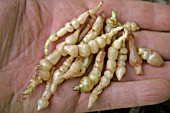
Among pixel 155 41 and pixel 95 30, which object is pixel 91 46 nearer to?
pixel 95 30

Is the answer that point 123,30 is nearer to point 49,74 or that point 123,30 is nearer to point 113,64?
point 113,64

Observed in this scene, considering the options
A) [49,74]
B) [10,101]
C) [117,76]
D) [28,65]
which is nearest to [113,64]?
[117,76]

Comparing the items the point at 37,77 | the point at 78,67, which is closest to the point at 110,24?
the point at 78,67

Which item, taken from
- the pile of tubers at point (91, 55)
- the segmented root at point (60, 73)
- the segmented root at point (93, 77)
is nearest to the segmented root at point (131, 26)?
the pile of tubers at point (91, 55)

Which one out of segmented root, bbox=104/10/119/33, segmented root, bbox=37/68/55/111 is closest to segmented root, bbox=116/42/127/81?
segmented root, bbox=104/10/119/33

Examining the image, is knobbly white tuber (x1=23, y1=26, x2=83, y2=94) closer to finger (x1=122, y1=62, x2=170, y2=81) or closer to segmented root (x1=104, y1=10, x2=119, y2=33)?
segmented root (x1=104, y1=10, x2=119, y2=33)

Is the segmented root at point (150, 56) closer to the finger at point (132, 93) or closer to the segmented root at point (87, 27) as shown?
the finger at point (132, 93)
